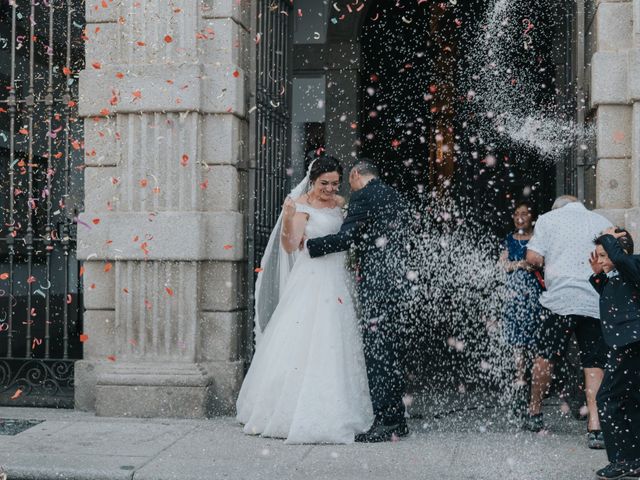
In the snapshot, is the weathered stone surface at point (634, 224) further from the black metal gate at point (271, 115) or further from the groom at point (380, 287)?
the black metal gate at point (271, 115)

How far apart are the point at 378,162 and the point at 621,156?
5766 millimetres

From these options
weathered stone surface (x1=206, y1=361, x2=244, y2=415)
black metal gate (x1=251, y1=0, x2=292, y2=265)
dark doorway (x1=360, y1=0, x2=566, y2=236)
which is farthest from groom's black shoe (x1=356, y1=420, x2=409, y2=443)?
dark doorway (x1=360, y1=0, x2=566, y2=236)

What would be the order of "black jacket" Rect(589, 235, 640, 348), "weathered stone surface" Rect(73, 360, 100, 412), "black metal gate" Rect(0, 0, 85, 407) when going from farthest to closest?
"black metal gate" Rect(0, 0, 85, 407) < "weathered stone surface" Rect(73, 360, 100, 412) < "black jacket" Rect(589, 235, 640, 348)

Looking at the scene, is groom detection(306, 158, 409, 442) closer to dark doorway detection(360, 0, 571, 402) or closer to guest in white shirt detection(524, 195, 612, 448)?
guest in white shirt detection(524, 195, 612, 448)

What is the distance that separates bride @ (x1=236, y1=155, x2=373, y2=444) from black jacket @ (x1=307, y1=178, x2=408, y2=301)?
220 millimetres

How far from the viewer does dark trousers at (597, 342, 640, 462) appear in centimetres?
493

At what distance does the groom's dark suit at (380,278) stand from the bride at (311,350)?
164 mm

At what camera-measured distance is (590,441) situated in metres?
5.89

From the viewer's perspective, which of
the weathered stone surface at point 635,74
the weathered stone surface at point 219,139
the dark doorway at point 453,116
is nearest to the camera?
the weathered stone surface at point 635,74

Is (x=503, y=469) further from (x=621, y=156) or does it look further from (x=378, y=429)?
(x=621, y=156)

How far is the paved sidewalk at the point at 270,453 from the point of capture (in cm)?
514

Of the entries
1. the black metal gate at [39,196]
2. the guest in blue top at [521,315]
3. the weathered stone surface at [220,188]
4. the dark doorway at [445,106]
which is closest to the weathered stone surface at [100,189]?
the black metal gate at [39,196]

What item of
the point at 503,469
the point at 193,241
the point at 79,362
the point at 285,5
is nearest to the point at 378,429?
the point at 503,469

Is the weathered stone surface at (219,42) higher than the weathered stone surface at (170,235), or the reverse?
the weathered stone surface at (219,42)
